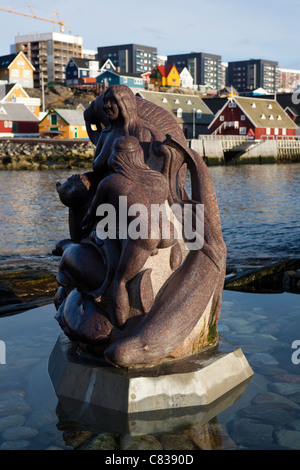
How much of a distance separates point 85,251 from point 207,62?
18040 cm

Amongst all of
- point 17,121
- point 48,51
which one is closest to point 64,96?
point 17,121

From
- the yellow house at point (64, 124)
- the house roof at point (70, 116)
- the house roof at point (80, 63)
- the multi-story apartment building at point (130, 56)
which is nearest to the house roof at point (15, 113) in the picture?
the yellow house at point (64, 124)

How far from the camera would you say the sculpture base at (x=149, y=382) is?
13.1ft

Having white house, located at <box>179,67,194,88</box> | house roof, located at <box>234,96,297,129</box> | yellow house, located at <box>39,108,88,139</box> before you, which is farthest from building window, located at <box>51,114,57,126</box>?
white house, located at <box>179,67,194,88</box>

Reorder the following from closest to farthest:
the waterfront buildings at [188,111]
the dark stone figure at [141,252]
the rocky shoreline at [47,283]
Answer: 1. the dark stone figure at [141,252]
2. the rocky shoreline at [47,283]
3. the waterfront buildings at [188,111]

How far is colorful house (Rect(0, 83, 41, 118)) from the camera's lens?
70.3 meters

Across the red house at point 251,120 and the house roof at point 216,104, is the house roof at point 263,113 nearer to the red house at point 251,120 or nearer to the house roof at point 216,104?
the red house at point 251,120

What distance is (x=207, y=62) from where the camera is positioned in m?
176

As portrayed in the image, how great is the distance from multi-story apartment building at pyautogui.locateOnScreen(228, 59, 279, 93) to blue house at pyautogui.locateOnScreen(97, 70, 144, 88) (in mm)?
98198

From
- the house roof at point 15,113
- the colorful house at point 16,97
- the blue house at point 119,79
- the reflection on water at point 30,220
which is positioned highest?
the blue house at point 119,79

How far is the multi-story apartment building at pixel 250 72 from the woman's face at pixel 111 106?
592 ft

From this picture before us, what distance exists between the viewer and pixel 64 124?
57375 millimetres

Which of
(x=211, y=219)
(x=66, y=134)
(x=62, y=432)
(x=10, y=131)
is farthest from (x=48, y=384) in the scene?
(x=10, y=131)
